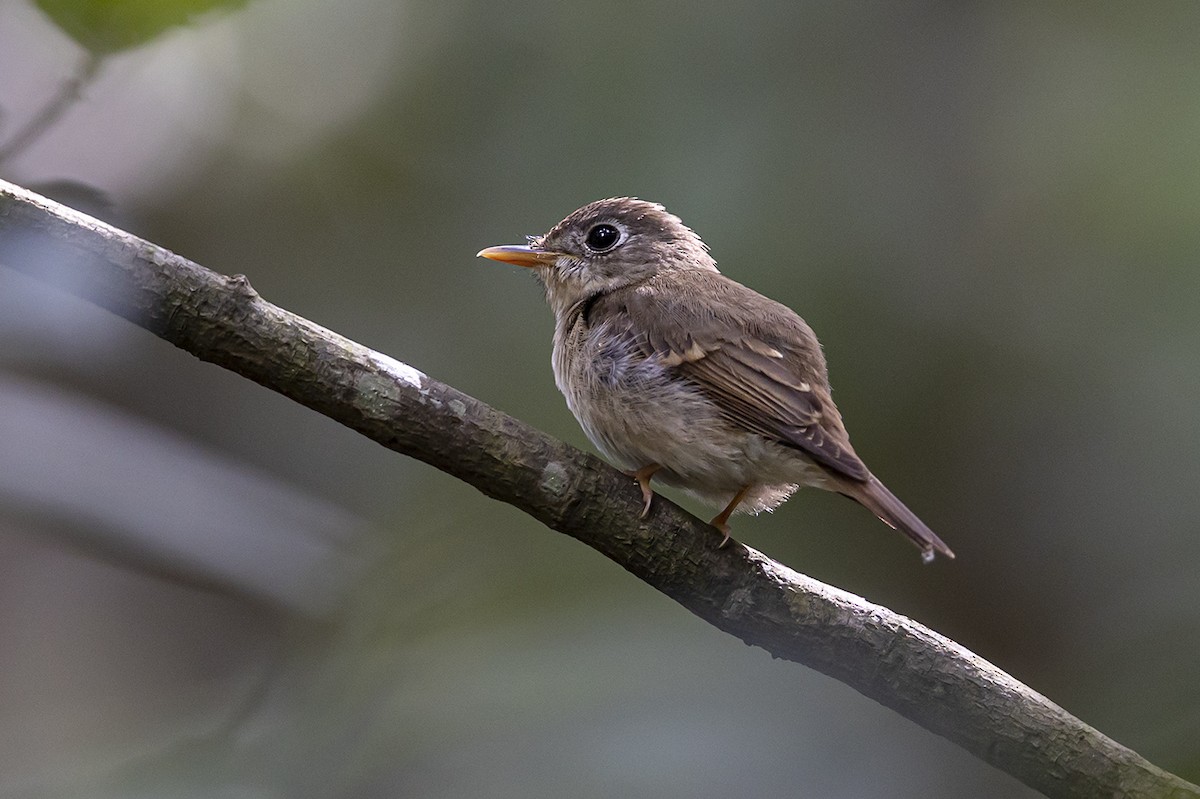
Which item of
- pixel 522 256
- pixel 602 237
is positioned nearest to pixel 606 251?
pixel 602 237

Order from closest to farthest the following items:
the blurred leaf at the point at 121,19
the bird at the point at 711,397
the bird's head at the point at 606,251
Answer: the blurred leaf at the point at 121,19
the bird at the point at 711,397
the bird's head at the point at 606,251

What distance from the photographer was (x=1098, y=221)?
4.54 metres

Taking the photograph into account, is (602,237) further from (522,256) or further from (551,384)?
(551,384)

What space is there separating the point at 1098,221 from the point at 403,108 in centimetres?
335

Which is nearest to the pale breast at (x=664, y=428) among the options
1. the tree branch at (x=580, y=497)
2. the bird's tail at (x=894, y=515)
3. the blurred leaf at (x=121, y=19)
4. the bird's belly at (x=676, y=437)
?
the bird's belly at (x=676, y=437)

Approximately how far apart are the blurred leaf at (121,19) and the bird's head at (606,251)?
1675mm

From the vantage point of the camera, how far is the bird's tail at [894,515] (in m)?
2.69

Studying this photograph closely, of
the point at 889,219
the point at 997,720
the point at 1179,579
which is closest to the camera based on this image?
the point at 997,720

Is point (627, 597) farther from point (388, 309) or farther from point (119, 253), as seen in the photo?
point (388, 309)

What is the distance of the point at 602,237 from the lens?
161 inches

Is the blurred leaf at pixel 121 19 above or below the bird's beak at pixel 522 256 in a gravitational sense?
above

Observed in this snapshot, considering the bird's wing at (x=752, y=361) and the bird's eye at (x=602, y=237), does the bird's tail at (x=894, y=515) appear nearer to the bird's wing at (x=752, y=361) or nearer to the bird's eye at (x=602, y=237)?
the bird's wing at (x=752, y=361)

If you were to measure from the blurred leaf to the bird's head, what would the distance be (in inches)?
66.0

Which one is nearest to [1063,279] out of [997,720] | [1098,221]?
[1098,221]
